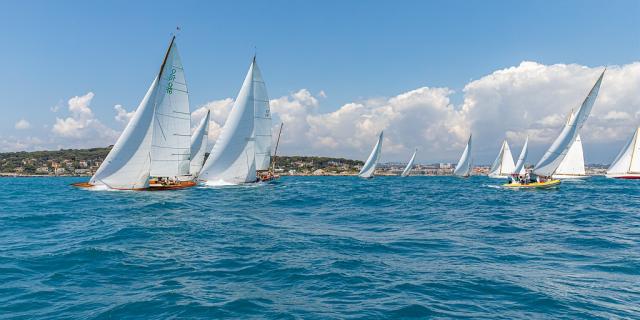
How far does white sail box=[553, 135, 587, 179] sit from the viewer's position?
85338 mm

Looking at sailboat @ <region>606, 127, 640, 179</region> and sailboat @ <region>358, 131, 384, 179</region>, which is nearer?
sailboat @ <region>606, 127, 640, 179</region>

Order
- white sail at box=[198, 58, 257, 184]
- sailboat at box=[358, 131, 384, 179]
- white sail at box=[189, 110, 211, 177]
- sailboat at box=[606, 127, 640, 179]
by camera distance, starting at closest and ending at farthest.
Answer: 1. white sail at box=[198, 58, 257, 184]
2. white sail at box=[189, 110, 211, 177]
3. sailboat at box=[606, 127, 640, 179]
4. sailboat at box=[358, 131, 384, 179]

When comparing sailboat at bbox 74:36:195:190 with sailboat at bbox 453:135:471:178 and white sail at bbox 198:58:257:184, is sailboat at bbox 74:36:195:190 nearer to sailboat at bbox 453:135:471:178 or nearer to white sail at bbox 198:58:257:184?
white sail at bbox 198:58:257:184

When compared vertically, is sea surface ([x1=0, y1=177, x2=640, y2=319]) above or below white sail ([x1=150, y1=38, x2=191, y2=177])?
below

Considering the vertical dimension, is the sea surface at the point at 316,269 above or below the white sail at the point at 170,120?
below

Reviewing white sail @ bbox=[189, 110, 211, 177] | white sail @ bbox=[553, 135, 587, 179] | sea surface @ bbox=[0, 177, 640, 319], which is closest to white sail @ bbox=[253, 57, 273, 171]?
white sail @ bbox=[189, 110, 211, 177]

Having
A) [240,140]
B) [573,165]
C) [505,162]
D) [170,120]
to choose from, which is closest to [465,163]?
[505,162]

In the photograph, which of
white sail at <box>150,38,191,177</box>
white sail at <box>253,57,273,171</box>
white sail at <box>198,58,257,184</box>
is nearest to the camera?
white sail at <box>150,38,191,177</box>

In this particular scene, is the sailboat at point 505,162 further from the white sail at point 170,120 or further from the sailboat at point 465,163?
the white sail at point 170,120

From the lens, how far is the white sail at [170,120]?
41.2 metres

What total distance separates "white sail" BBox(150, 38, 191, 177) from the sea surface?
797 inches

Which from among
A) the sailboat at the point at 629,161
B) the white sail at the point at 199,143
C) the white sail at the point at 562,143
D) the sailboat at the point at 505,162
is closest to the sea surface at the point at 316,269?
the white sail at the point at 562,143

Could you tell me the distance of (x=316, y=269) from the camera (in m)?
11.6

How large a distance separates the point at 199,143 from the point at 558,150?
53.9 m
